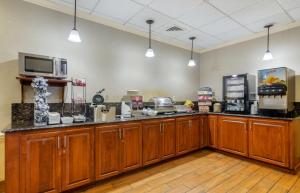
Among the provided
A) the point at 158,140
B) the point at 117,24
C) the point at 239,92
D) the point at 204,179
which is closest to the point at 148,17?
the point at 117,24

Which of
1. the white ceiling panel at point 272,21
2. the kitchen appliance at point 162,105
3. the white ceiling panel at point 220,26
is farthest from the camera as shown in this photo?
the kitchen appliance at point 162,105

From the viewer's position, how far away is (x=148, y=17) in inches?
127

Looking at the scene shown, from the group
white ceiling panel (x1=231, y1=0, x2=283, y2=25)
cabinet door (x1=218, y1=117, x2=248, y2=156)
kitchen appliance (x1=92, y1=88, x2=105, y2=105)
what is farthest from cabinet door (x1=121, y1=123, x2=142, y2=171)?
white ceiling panel (x1=231, y1=0, x2=283, y2=25)

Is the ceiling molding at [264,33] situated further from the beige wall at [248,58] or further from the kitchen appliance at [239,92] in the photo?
the kitchen appliance at [239,92]

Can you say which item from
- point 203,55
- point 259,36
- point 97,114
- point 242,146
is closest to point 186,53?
point 203,55

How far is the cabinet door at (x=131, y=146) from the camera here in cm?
275

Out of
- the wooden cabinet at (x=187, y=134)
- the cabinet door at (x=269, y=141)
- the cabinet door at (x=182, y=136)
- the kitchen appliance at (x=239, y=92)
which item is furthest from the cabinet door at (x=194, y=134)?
the cabinet door at (x=269, y=141)

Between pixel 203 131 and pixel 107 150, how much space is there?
2498mm

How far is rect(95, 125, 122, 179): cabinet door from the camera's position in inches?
98.3

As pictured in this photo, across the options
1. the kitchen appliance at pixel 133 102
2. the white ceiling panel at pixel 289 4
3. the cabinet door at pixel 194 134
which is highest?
the white ceiling panel at pixel 289 4

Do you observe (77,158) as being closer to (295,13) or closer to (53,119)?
(53,119)

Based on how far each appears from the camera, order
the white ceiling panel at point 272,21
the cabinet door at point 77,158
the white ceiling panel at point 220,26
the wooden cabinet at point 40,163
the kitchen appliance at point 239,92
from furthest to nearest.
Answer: the kitchen appliance at point 239,92 → the white ceiling panel at point 220,26 → the white ceiling panel at point 272,21 → the cabinet door at point 77,158 → the wooden cabinet at point 40,163

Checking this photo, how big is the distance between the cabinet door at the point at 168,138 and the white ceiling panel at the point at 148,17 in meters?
1.98

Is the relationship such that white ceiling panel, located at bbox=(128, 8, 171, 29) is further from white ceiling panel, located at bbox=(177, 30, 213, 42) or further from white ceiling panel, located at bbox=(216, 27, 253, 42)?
white ceiling panel, located at bbox=(216, 27, 253, 42)
